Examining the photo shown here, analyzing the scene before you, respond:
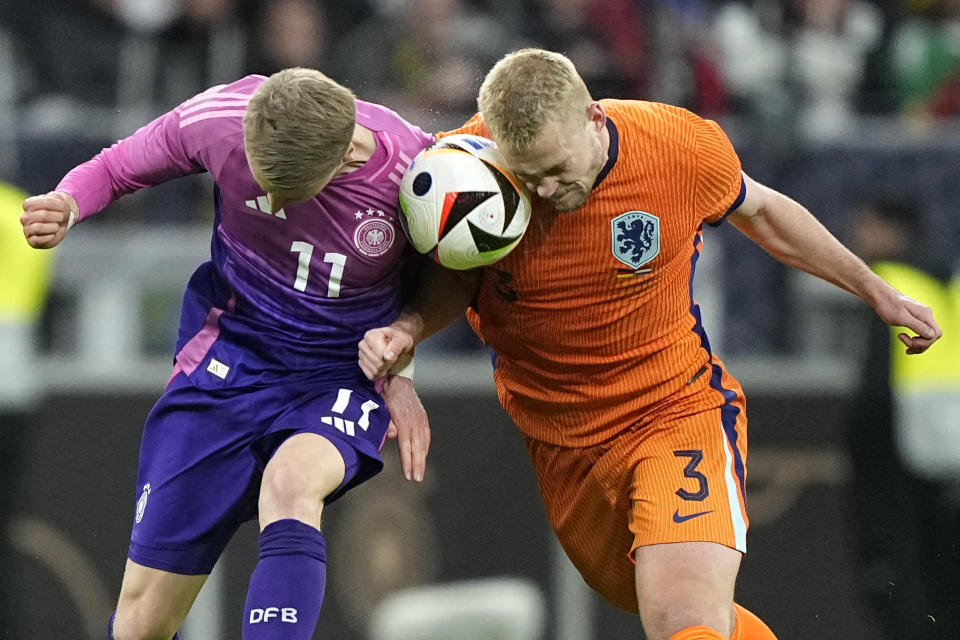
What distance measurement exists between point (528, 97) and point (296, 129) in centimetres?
60

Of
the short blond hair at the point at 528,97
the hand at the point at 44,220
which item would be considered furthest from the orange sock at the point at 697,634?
the hand at the point at 44,220

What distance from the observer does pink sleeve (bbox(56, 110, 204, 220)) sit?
13.4 feet

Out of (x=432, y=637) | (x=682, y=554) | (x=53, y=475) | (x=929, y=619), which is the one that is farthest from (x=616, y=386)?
(x=53, y=475)

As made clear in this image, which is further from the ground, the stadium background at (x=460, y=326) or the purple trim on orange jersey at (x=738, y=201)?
the purple trim on orange jersey at (x=738, y=201)

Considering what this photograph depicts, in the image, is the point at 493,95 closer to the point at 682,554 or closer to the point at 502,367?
the point at 502,367

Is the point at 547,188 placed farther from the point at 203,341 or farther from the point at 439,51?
the point at 439,51

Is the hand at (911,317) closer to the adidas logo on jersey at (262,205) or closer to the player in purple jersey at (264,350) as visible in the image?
the player in purple jersey at (264,350)

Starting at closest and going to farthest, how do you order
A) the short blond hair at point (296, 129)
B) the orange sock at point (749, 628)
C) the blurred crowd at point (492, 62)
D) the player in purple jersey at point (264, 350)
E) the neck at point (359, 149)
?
the short blond hair at point (296, 129) < the player in purple jersey at point (264, 350) < the neck at point (359, 149) < the orange sock at point (749, 628) < the blurred crowd at point (492, 62)

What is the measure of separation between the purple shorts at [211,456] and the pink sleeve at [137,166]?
24.1 inches

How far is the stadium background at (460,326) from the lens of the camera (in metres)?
6.77

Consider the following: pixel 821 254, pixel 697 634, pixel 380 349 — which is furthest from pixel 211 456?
pixel 821 254

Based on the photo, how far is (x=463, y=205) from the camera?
3.85 metres

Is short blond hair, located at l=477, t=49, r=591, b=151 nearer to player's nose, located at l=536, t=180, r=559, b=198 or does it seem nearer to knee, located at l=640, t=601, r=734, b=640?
player's nose, located at l=536, t=180, r=559, b=198

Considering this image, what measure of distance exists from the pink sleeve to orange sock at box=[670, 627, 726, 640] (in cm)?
187
